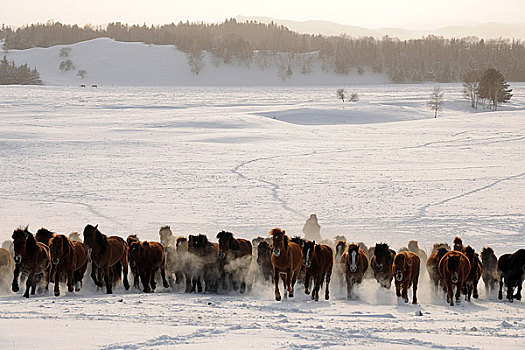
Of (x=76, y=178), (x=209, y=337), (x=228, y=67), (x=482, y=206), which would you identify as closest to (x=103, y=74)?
(x=228, y=67)

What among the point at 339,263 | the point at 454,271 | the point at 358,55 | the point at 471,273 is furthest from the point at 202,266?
the point at 358,55

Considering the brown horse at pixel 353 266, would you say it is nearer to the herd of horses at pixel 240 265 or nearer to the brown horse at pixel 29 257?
the herd of horses at pixel 240 265

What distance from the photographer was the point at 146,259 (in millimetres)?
11539

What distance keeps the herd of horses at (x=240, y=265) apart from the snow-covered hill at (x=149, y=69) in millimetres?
128682

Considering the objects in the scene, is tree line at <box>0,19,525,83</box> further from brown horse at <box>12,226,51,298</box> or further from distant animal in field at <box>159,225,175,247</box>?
brown horse at <box>12,226,51,298</box>

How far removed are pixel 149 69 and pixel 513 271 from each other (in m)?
148

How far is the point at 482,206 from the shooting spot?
1958 cm

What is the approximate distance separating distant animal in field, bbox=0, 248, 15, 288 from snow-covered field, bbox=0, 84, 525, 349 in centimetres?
66

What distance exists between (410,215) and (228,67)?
156 m

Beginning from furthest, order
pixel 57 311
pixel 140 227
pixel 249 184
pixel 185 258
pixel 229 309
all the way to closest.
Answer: pixel 249 184 < pixel 140 227 < pixel 185 258 < pixel 229 309 < pixel 57 311

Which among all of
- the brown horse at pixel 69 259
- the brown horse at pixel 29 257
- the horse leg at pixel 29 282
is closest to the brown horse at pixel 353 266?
the brown horse at pixel 69 259

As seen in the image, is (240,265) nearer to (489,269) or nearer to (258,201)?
(489,269)

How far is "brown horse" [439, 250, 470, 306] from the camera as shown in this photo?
420 inches

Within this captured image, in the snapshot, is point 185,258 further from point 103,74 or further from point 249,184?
point 103,74
